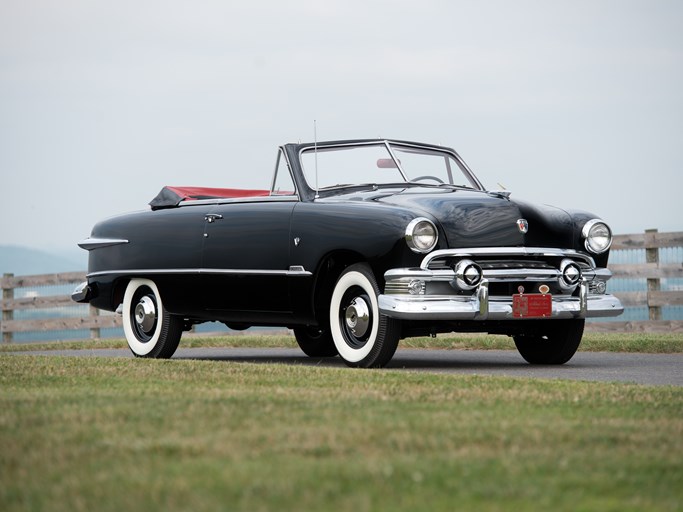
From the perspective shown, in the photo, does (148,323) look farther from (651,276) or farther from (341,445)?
(651,276)

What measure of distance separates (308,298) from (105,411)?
377 cm

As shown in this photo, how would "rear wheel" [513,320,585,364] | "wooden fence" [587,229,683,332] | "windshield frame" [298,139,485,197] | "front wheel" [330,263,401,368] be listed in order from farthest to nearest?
"wooden fence" [587,229,683,332], "windshield frame" [298,139,485,197], "rear wheel" [513,320,585,364], "front wheel" [330,263,401,368]

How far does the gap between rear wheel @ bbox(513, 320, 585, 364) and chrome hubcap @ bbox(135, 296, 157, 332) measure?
3294 mm

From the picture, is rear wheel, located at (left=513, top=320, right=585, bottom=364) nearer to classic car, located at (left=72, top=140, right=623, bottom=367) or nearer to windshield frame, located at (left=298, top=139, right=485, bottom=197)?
classic car, located at (left=72, top=140, right=623, bottom=367)

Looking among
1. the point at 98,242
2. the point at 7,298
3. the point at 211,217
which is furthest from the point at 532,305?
the point at 7,298

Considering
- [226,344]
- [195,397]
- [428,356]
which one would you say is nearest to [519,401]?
[195,397]

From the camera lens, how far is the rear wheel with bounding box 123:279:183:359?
36.1 feet

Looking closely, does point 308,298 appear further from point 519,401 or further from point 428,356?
point 519,401

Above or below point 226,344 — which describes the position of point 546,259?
above

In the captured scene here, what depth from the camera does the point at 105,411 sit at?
19.3 ft

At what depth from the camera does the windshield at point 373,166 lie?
404 inches

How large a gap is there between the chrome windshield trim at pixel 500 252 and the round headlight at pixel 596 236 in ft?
0.66

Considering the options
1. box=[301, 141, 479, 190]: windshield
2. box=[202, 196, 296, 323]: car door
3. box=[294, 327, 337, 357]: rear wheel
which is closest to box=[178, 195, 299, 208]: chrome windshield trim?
box=[202, 196, 296, 323]: car door

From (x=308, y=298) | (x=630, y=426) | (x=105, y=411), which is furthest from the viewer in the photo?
(x=308, y=298)
